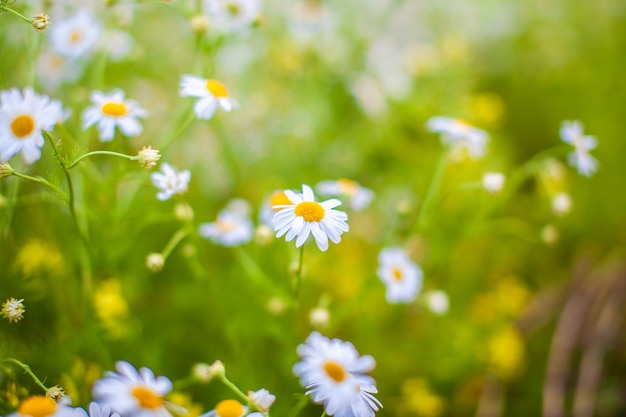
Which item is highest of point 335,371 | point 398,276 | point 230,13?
point 230,13

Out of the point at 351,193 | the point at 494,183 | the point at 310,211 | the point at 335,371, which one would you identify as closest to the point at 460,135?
the point at 494,183

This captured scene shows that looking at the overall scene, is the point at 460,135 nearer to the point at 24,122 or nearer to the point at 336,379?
the point at 336,379

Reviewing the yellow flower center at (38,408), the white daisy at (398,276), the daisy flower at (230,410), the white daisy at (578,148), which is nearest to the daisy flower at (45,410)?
the yellow flower center at (38,408)

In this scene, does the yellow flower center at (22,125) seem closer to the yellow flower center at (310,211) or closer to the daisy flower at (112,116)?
the daisy flower at (112,116)

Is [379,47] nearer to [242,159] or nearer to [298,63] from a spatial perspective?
[298,63]

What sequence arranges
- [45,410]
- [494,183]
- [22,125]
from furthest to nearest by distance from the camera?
[494,183] < [22,125] < [45,410]

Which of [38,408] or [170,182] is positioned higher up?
[170,182]
